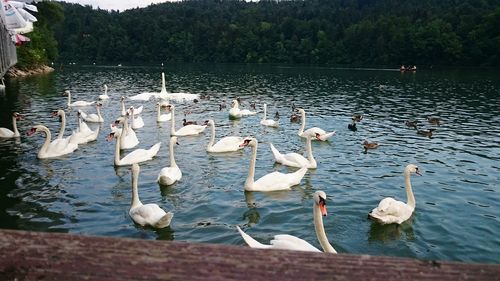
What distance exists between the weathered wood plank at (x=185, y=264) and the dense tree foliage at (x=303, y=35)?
84131 mm

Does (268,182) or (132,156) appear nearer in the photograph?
(268,182)

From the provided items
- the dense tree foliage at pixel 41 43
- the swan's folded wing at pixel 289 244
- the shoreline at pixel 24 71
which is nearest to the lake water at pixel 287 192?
the swan's folded wing at pixel 289 244

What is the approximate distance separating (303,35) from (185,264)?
113781 millimetres

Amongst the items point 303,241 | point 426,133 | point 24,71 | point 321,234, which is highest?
point 24,71

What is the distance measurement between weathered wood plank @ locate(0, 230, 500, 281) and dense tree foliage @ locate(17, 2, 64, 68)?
59875mm

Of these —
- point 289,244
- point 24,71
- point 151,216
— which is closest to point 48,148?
point 151,216

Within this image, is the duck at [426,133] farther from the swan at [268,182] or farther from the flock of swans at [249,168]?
the swan at [268,182]

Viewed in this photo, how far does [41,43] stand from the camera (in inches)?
2643

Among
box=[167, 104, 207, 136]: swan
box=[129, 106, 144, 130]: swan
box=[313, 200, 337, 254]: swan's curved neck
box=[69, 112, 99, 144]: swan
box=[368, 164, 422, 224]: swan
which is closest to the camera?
box=[313, 200, 337, 254]: swan's curved neck

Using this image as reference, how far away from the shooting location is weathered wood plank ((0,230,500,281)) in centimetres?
205

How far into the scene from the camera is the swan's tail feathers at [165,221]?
30.0ft

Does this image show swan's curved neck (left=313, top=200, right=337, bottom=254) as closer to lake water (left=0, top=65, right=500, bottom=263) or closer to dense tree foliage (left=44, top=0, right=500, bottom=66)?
lake water (left=0, top=65, right=500, bottom=263)

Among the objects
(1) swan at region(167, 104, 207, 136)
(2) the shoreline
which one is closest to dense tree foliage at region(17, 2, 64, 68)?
(2) the shoreline

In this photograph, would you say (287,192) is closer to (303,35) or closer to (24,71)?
(24,71)
